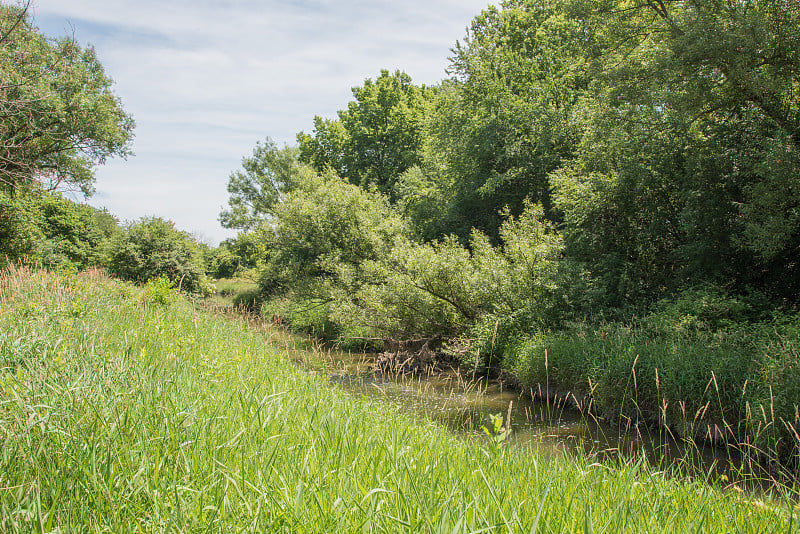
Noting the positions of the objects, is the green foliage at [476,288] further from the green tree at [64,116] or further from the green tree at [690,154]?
the green tree at [64,116]

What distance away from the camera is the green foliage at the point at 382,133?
2842 cm

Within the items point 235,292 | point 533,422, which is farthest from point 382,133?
point 533,422

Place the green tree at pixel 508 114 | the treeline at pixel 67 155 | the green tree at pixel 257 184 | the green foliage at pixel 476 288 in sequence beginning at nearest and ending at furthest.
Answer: the green foliage at pixel 476 288, the treeline at pixel 67 155, the green tree at pixel 508 114, the green tree at pixel 257 184

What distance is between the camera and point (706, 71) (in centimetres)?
977

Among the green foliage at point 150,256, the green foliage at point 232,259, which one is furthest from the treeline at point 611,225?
the green foliage at point 232,259

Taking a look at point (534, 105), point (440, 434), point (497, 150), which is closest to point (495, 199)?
point (497, 150)

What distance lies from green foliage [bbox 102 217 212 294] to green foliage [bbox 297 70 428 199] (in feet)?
34.1

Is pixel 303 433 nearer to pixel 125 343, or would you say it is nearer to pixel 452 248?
pixel 125 343

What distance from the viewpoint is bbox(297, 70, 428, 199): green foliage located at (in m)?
28.4

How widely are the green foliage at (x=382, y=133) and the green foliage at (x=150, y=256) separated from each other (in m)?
10.4

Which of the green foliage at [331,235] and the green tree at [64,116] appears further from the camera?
the green foliage at [331,235]

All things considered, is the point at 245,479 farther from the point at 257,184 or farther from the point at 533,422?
the point at 257,184

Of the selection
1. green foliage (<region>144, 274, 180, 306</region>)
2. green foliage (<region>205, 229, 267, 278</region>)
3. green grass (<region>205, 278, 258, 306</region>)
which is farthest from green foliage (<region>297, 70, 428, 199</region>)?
green foliage (<region>144, 274, 180, 306</region>)

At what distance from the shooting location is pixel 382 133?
1125 inches
